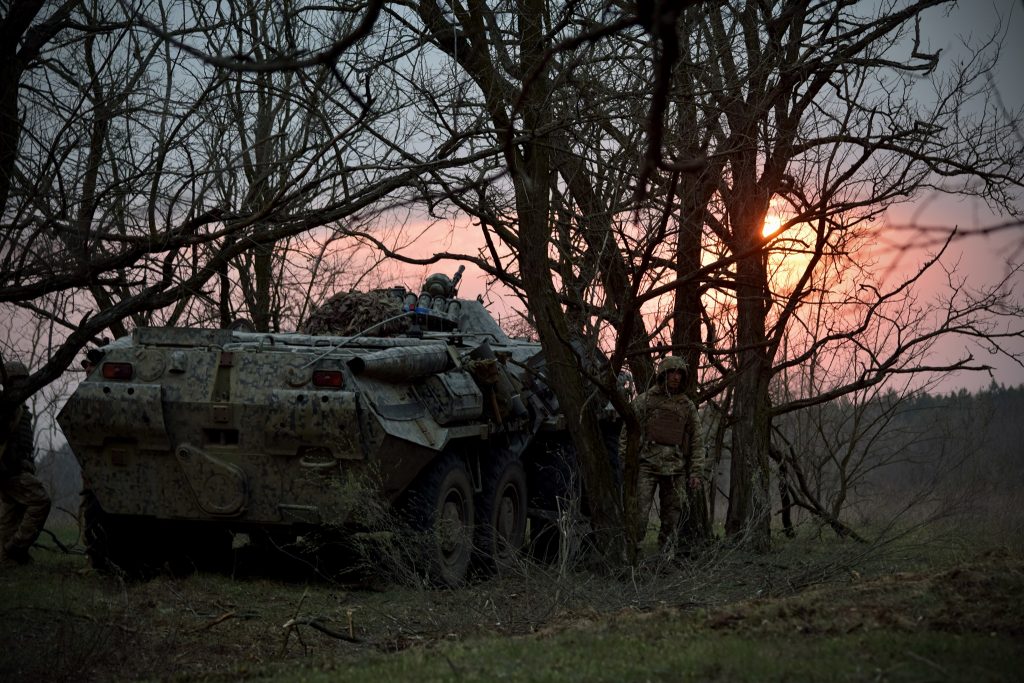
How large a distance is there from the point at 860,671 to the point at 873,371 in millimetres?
7021

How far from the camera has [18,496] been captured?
11070mm

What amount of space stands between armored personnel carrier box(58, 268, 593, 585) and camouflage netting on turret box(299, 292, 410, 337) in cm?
94

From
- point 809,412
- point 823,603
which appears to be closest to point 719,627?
point 823,603

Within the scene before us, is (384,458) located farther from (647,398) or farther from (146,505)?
(647,398)

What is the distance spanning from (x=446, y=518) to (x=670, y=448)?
7.22 feet

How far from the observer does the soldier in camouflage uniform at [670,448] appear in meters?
10.8

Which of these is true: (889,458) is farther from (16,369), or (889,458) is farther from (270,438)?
(16,369)

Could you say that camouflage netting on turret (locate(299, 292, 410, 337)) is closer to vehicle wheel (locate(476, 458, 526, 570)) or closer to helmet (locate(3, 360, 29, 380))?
vehicle wheel (locate(476, 458, 526, 570))

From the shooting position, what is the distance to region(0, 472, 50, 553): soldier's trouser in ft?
36.0

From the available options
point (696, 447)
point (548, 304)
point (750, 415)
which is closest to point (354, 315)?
point (548, 304)

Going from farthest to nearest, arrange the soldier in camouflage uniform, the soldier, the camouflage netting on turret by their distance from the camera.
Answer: the camouflage netting on turret → the soldier → the soldier in camouflage uniform

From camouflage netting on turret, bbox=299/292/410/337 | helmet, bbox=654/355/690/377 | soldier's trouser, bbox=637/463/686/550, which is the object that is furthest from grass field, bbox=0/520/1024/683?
camouflage netting on turret, bbox=299/292/410/337

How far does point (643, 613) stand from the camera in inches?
263

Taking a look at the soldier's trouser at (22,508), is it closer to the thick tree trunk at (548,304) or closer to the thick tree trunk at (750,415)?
the thick tree trunk at (548,304)
